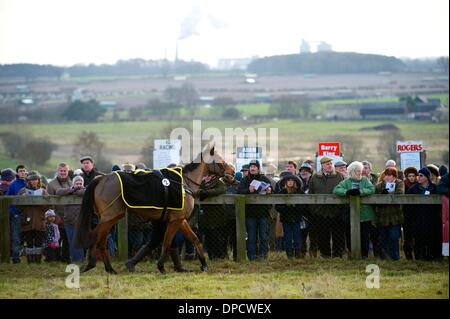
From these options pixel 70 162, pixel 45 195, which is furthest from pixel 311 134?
pixel 45 195

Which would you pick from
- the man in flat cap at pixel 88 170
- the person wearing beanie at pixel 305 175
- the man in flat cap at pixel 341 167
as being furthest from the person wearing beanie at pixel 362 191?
the man in flat cap at pixel 88 170

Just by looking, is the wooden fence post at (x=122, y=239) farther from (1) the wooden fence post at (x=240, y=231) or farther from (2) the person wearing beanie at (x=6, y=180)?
(2) the person wearing beanie at (x=6, y=180)

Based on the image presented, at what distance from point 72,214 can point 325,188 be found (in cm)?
458

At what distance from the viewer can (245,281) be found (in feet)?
44.8

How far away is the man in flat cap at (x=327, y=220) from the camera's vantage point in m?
16.0

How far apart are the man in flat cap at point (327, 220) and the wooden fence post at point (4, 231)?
5411 mm

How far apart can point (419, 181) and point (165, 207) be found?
4513 mm

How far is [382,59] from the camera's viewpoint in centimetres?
10094

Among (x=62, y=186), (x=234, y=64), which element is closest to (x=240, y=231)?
(x=62, y=186)

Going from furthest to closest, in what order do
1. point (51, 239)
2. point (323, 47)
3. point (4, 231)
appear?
1. point (323, 47)
2. point (51, 239)
3. point (4, 231)

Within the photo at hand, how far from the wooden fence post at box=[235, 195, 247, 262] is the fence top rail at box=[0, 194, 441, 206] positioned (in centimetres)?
11

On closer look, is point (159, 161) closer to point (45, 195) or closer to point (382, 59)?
point (45, 195)

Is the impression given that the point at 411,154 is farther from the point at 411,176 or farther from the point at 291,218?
the point at 291,218

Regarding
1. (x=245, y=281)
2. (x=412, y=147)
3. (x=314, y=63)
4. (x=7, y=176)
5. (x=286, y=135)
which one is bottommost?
(x=286, y=135)
